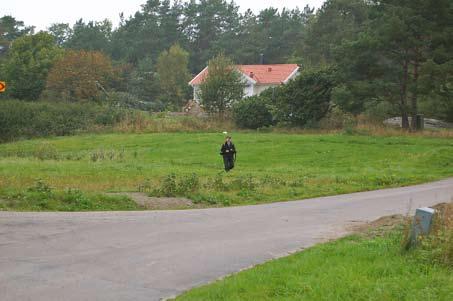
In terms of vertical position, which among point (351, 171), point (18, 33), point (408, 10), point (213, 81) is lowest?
point (351, 171)

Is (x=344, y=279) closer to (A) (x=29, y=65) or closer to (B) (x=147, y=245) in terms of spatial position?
(B) (x=147, y=245)

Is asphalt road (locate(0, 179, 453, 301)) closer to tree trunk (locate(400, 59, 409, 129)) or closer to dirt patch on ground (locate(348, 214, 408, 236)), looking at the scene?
dirt patch on ground (locate(348, 214, 408, 236))

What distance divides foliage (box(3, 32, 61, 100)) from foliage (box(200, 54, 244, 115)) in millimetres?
28634

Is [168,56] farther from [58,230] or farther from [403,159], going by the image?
[58,230]

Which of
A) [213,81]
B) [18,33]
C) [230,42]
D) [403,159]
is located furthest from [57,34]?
[403,159]

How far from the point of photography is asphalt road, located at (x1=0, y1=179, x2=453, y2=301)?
8414 millimetres

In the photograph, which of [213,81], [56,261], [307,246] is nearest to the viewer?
[56,261]

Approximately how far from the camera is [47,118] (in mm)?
56562

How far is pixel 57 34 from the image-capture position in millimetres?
154750

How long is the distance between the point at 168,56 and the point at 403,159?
6742 centimetres

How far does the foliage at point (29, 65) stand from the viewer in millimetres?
80062

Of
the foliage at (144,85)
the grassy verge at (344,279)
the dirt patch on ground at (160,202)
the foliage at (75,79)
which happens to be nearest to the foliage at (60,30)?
the foliage at (144,85)

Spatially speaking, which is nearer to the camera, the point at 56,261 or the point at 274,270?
the point at 274,270

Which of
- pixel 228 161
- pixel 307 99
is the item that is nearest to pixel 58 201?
pixel 228 161
